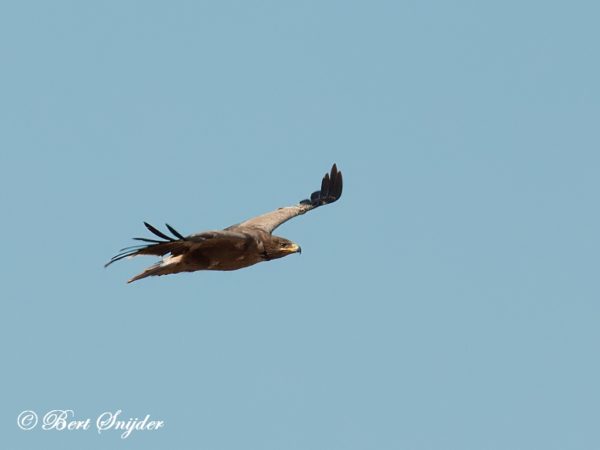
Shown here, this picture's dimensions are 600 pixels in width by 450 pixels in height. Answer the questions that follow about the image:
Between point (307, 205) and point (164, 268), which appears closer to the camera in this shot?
point (164, 268)

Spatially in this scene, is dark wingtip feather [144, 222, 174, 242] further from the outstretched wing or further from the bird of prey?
the outstretched wing

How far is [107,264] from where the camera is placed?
19719 mm

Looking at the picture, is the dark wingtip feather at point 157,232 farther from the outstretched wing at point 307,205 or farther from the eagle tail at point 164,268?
the outstretched wing at point 307,205

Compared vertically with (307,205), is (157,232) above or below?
below

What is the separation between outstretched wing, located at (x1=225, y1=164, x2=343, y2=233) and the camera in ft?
81.0

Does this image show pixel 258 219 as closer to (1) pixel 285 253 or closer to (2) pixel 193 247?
(1) pixel 285 253

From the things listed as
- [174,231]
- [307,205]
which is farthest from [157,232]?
[307,205]

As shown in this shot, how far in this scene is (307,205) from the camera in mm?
27688

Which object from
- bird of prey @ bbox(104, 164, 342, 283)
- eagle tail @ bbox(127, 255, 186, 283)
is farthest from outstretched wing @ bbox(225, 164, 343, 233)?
eagle tail @ bbox(127, 255, 186, 283)

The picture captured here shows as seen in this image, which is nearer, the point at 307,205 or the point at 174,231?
the point at 174,231

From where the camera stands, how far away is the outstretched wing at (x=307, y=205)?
24703 mm

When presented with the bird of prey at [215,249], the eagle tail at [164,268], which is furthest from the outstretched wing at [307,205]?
the eagle tail at [164,268]

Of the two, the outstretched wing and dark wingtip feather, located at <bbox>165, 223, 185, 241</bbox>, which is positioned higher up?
the outstretched wing

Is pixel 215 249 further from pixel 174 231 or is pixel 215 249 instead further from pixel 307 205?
pixel 307 205
